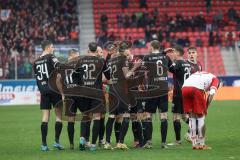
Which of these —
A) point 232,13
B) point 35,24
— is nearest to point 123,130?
point 35,24

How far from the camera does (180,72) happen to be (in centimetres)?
1703

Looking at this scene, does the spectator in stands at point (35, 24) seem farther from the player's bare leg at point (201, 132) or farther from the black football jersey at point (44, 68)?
the player's bare leg at point (201, 132)

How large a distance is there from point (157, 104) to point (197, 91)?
45.9 inches

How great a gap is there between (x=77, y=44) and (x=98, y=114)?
23.9 meters

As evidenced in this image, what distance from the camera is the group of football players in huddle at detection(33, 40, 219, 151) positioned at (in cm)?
1572

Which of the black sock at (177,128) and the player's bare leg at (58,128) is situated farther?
the black sock at (177,128)

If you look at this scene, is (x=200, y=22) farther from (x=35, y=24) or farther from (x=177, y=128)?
(x=177, y=128)

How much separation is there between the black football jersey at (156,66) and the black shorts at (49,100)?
6.87ft

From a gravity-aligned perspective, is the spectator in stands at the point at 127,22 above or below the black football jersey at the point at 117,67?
above

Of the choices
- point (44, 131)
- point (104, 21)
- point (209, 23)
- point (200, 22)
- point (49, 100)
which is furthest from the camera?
point (209, 23)

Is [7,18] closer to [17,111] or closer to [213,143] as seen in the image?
[17,111]

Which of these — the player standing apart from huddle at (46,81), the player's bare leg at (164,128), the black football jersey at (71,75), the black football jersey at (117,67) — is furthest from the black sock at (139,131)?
the player standing apart from huddle at (46,81)

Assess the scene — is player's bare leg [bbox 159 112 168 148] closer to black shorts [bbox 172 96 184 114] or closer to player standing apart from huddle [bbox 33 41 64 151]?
black shorts [bbox 172 96 184 114]

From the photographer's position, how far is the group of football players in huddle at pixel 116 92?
15716 mm
